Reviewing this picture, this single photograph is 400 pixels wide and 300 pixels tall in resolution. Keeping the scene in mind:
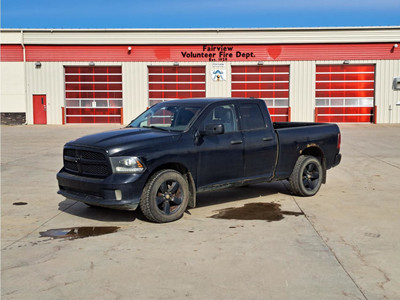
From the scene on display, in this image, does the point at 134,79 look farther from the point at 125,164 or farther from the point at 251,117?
the point at 125,164

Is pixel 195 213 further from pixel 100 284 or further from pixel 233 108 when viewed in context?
pixel 100 284

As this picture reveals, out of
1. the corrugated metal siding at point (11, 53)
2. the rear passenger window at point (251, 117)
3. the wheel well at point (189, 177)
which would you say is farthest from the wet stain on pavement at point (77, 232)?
the corrugated metal siding at point (11, 53)

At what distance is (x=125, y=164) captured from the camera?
6.60 m

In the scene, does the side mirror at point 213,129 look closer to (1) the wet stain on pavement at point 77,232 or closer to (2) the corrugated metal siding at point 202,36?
(1) the wet stain on pavement at point 77,232

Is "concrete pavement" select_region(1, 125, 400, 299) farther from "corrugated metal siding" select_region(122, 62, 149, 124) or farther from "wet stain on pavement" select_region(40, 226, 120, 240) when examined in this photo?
"corrugated metal siding" select_region(122, 62, 149, 124)

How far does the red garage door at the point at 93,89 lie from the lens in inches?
1313

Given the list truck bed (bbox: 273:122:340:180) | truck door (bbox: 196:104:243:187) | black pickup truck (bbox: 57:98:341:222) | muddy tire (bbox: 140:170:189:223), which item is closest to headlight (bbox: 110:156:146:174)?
black pickup truck (bbox: 57:98:341:222)

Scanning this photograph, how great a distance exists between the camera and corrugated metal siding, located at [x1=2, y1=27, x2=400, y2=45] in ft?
108

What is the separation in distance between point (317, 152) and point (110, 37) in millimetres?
26460

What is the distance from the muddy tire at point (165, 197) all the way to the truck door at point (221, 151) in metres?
0.40

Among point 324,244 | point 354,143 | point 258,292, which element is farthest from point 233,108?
point 354,143

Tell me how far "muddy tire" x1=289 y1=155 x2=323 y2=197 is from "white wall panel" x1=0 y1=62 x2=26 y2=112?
2860 centimetres

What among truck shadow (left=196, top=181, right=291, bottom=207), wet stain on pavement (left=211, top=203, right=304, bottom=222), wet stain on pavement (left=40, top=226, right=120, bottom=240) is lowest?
wet stain on pavement (left=40, top=226, right=120, bottom=240)

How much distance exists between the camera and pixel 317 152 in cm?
924
